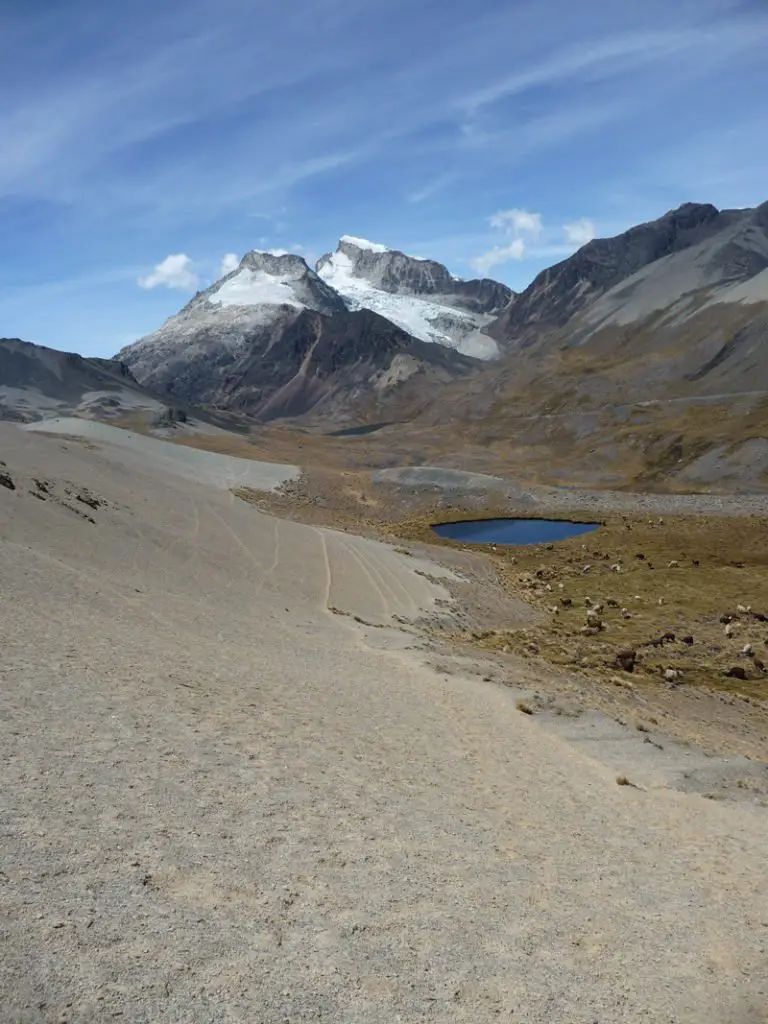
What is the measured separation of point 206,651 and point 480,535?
60247 mm

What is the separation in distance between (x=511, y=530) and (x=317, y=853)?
2886 inches

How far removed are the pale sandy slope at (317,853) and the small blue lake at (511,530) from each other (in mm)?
54190

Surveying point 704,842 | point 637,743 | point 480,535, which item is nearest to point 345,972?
point 704,842

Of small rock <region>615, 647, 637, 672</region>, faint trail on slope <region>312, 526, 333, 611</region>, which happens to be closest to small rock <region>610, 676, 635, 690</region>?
small rock <region>615, 647, 637, 672</region>

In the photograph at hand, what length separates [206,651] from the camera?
22.5m

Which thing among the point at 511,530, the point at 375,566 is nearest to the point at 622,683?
the point at 375,566

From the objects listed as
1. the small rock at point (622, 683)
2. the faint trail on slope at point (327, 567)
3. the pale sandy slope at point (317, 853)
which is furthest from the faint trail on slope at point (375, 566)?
the pale sandy slope at point (317, 853)

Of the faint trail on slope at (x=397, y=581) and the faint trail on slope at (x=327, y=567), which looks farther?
the faint trail on slope at (x=397, y=581)

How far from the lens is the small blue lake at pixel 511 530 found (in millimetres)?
78000

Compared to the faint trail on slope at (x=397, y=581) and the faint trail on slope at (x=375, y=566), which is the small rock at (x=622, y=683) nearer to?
the faint trail on slope at (x=397, y=581)

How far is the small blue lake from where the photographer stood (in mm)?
78000

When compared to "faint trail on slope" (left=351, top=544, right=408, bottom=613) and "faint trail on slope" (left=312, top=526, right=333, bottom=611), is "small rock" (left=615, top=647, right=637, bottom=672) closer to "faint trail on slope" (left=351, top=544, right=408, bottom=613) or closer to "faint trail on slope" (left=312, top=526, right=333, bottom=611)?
"faint trail on slope" (left=351, top=544, right=408, bottom=613)

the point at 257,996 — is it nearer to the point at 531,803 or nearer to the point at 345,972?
the point at 345,972

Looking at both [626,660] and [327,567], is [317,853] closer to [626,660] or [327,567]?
[626,660]
